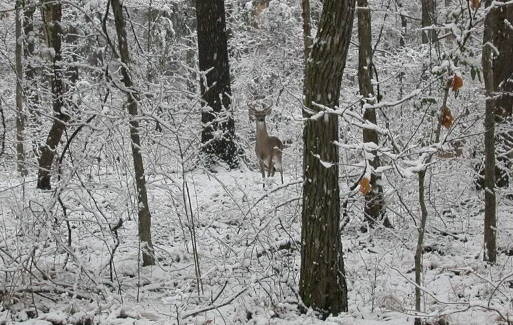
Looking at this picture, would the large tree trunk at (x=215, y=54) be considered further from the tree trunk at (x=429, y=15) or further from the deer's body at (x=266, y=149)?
the tree trunk at (x=429, y=15)

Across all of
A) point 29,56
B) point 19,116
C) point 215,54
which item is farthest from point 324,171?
point 29,56

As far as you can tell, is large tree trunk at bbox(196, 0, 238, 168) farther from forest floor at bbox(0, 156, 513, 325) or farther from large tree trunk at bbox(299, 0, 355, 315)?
large tree trunk at bbox(299, 0, 355, 315)

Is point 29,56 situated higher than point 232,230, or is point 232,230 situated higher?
point 29,56

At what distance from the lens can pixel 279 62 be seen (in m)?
19.8

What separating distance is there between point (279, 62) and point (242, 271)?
14.9m

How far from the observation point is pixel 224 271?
5.50 metres

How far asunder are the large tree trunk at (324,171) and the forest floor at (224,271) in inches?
10.0

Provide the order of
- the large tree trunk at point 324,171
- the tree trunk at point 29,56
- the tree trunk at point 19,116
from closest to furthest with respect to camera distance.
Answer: the large tree trunk at point 324,171 → the tree trunk at point 29,56 → the tree trunk at point 19,116

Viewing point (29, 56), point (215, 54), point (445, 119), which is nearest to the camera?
point (445, 119)

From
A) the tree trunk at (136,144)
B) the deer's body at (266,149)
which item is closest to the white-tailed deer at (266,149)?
the deer's body at (266,149)

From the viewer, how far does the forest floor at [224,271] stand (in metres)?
4.79

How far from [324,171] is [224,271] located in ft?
5.48

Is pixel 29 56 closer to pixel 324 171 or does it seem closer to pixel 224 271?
pixel 224 271

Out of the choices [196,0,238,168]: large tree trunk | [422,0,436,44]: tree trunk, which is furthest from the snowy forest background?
[196,0,238,168]: large tree trunk
